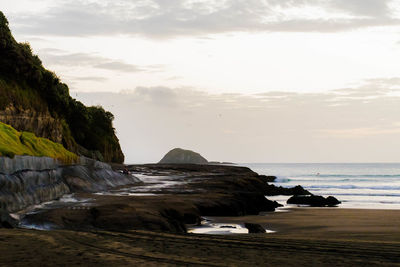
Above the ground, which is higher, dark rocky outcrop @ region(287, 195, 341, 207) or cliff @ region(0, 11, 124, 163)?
cliff @ region(0, 11, 124, 163)

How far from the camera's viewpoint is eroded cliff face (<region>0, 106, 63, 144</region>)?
168 ft

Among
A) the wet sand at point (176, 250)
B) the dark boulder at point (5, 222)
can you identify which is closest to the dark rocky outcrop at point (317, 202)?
the wet sand at point (176, 250)

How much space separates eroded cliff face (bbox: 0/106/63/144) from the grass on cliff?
2001 cm

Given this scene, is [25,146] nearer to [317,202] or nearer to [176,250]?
[176,250]

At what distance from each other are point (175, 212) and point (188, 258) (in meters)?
10.6

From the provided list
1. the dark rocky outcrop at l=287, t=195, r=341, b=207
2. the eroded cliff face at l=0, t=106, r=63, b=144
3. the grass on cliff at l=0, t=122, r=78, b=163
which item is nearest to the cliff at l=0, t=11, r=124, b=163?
the eroded cliff face at l=0, t=106, r=63, b=144

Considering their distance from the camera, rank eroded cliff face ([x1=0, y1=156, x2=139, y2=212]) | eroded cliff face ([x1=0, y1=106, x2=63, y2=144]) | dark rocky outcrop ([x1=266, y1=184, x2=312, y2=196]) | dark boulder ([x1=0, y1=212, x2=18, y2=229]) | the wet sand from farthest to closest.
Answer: eroded cliff face ([x1=0, y1=106, x2=63, y2=144]) < dark rocky outcrop ([x1=266, y1=184, x2=312, y2=196]) < eroded cliff face ([x1=0, y1=156, x2=139, y2=212]) < dark boulder ([x1=0, y1=212, x2=18, y2=229]) < the wet sand

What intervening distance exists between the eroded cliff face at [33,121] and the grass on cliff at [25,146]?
65.7 feet

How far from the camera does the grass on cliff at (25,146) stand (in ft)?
73.1

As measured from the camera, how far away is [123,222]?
51.7 feet

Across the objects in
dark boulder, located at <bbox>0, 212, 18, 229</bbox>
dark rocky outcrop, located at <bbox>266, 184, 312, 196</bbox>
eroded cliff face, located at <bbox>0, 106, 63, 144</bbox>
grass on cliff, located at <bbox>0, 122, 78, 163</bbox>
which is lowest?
dark rocky outcrop, located at <bbox>266, 184, 312, 196</bbox>

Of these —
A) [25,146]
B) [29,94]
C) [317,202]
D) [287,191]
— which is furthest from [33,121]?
[317,202]

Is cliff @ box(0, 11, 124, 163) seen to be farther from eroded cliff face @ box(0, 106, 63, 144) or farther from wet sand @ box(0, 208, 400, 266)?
wet sand @ box(0, 208, 400, 266)

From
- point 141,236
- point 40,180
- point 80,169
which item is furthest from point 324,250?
point 80,169
